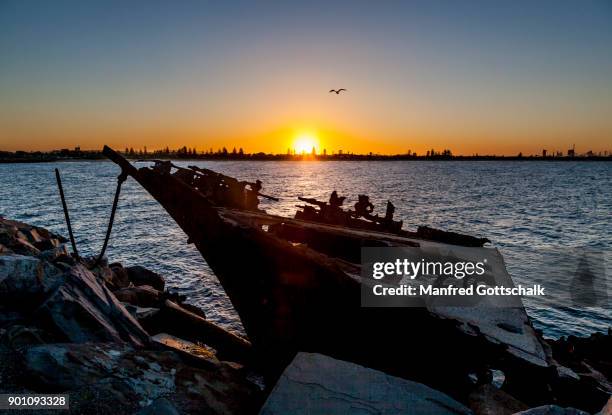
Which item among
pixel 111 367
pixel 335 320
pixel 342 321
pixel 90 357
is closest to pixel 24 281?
pixel 90 357

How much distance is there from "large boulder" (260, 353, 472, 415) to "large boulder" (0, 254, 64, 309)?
410cm

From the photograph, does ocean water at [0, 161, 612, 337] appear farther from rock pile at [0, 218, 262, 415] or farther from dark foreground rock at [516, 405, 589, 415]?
dark foreground rock at [516, 405, 589, 415]

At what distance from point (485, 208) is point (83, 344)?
2107 inches

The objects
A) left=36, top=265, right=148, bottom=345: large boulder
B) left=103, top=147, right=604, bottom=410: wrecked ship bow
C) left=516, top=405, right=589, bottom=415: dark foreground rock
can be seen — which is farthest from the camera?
left=36, top=265, right=148, bottom=345: large boulder

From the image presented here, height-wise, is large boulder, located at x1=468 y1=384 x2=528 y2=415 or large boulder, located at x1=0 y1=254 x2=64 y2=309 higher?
large boulder, located at x1=0 y1=254 x2=64 y2=309

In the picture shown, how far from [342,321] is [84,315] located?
394 centimetres

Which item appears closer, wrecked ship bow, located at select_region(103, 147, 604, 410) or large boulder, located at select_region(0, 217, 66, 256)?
wrecked ship bow, located at select_region(103, 147, 604, 410)

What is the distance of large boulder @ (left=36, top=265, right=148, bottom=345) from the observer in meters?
5.11

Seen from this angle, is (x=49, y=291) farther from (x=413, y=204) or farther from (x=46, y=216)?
(x=413, y=204)

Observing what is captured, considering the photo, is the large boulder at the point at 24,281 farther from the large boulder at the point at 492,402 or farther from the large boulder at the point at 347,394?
the large boulder at the point at 492,402

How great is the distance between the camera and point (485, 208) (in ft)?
164

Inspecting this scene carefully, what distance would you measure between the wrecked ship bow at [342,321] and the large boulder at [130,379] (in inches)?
64.3

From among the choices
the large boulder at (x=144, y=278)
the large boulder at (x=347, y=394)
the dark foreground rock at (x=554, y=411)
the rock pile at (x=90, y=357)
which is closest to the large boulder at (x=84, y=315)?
the rock pile at (x=90, y=357)

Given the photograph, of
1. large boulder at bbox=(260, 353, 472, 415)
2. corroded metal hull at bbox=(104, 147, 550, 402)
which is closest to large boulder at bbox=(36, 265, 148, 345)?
corroded metal hull at bbox=(104, 147, 550, 402)
